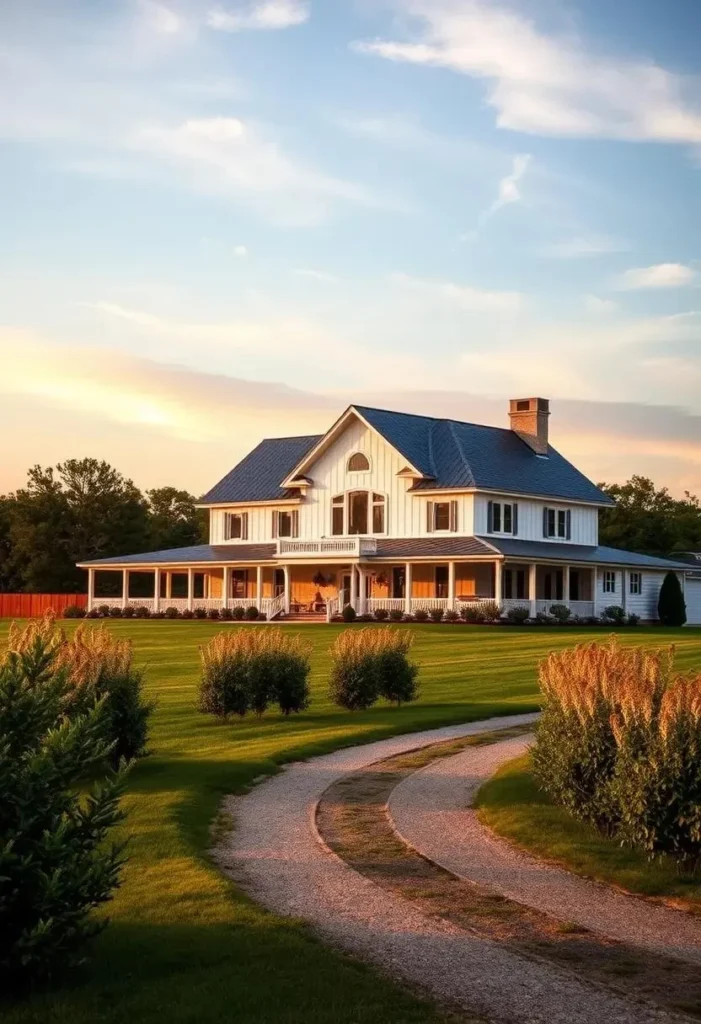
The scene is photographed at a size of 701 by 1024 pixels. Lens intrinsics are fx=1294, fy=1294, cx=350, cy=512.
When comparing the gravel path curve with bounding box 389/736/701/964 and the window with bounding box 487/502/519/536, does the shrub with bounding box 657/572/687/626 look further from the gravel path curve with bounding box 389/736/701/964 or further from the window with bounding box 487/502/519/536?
the gravel path curve with bounding box 389/736/701/964

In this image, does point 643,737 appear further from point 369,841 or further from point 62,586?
point 62,586

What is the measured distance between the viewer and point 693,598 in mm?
66062

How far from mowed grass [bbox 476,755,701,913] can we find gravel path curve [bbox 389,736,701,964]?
0.19 m

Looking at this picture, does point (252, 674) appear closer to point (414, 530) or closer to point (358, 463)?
point (414, 530)

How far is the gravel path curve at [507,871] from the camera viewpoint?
1037cm

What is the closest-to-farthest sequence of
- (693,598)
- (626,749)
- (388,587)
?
(626,749)
(388,587)
(693,598)

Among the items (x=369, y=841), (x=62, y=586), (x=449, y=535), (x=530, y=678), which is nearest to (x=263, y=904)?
(x=369, y=841)

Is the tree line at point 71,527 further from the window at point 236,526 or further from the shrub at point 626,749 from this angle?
the shrub at point 626,749

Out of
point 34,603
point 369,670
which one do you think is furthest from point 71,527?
point 369,670

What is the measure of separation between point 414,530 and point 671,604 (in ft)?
42.7

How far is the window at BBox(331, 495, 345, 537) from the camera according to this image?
6162 centimetres

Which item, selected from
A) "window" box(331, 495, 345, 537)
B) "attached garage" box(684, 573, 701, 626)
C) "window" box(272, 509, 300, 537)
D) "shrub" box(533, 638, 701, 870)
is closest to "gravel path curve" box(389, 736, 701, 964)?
"shrub" box(533, 638, 701, 870)

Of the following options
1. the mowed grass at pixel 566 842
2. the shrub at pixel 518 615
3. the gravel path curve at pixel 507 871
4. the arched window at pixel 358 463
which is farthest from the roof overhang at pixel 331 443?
the mowed grass at pixel 566 842

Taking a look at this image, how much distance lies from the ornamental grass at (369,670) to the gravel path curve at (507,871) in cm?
787
